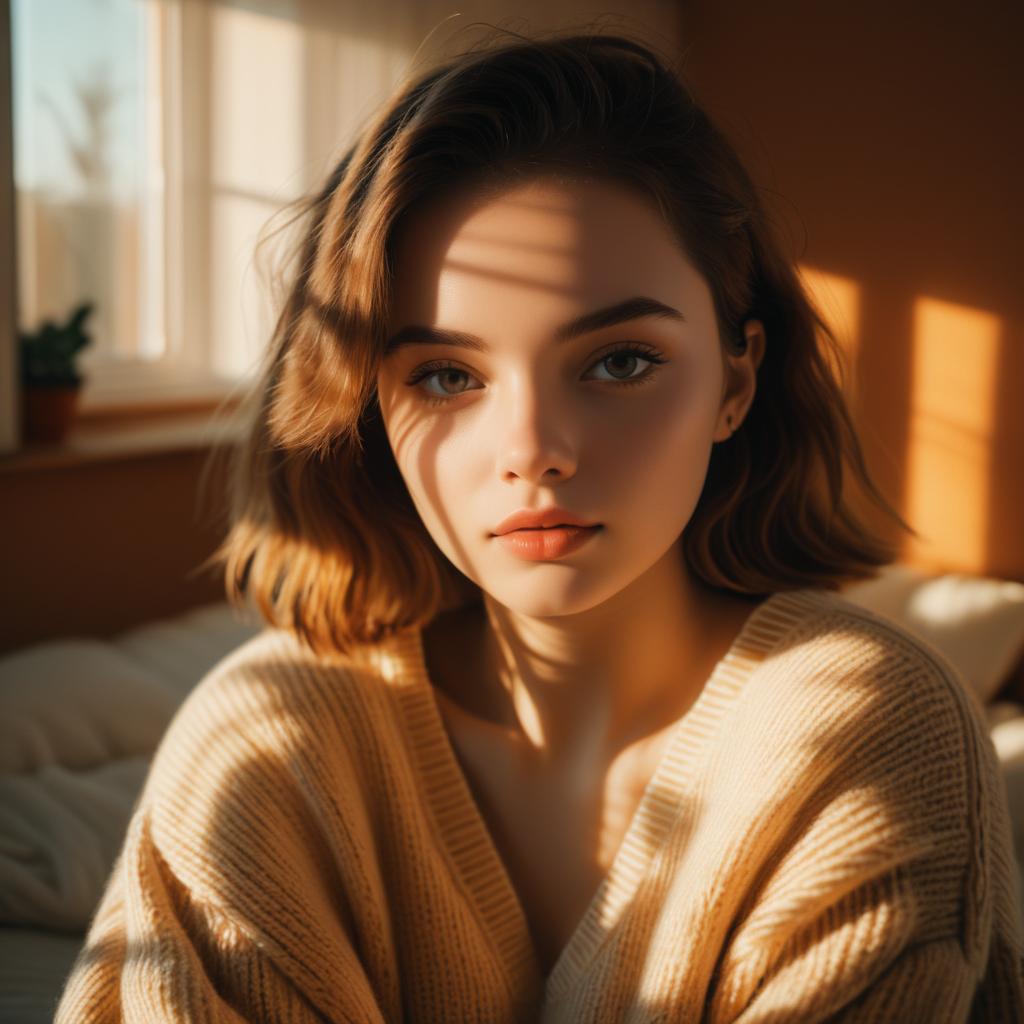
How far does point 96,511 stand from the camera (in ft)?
8.84

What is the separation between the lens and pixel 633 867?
1.05m

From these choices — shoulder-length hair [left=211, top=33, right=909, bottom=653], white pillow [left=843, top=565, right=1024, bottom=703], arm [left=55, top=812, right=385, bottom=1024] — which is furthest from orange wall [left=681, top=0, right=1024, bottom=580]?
arm [left=55, top=812, right=385, bottom=1024]

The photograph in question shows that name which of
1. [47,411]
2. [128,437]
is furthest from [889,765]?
[128,437]

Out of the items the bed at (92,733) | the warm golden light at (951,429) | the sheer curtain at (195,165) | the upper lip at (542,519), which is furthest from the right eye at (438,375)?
the warm golden light at (951,429)

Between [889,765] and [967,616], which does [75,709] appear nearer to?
[889,765]

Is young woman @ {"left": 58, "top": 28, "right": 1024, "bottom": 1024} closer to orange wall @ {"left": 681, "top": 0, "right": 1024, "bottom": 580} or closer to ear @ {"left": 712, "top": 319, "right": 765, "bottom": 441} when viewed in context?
Answer: ear @ {"left": 712, "top": 319, "right": 765, "bottom": 441}

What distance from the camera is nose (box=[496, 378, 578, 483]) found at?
0.90 m

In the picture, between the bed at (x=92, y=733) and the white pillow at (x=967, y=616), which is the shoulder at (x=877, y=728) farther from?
the white pillow at (x=967, y=616)

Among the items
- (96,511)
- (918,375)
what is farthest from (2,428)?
(918,375)

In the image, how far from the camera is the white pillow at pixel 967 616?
2.91 m

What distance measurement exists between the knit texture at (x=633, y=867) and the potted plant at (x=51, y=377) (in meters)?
1.64

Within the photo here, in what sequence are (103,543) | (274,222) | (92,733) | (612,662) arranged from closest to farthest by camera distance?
1. (612,662)
2. (92,733)
3. (103,543)
4. (274,222)

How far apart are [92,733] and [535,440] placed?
134 centimetres

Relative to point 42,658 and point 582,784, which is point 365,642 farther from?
point 42,658
